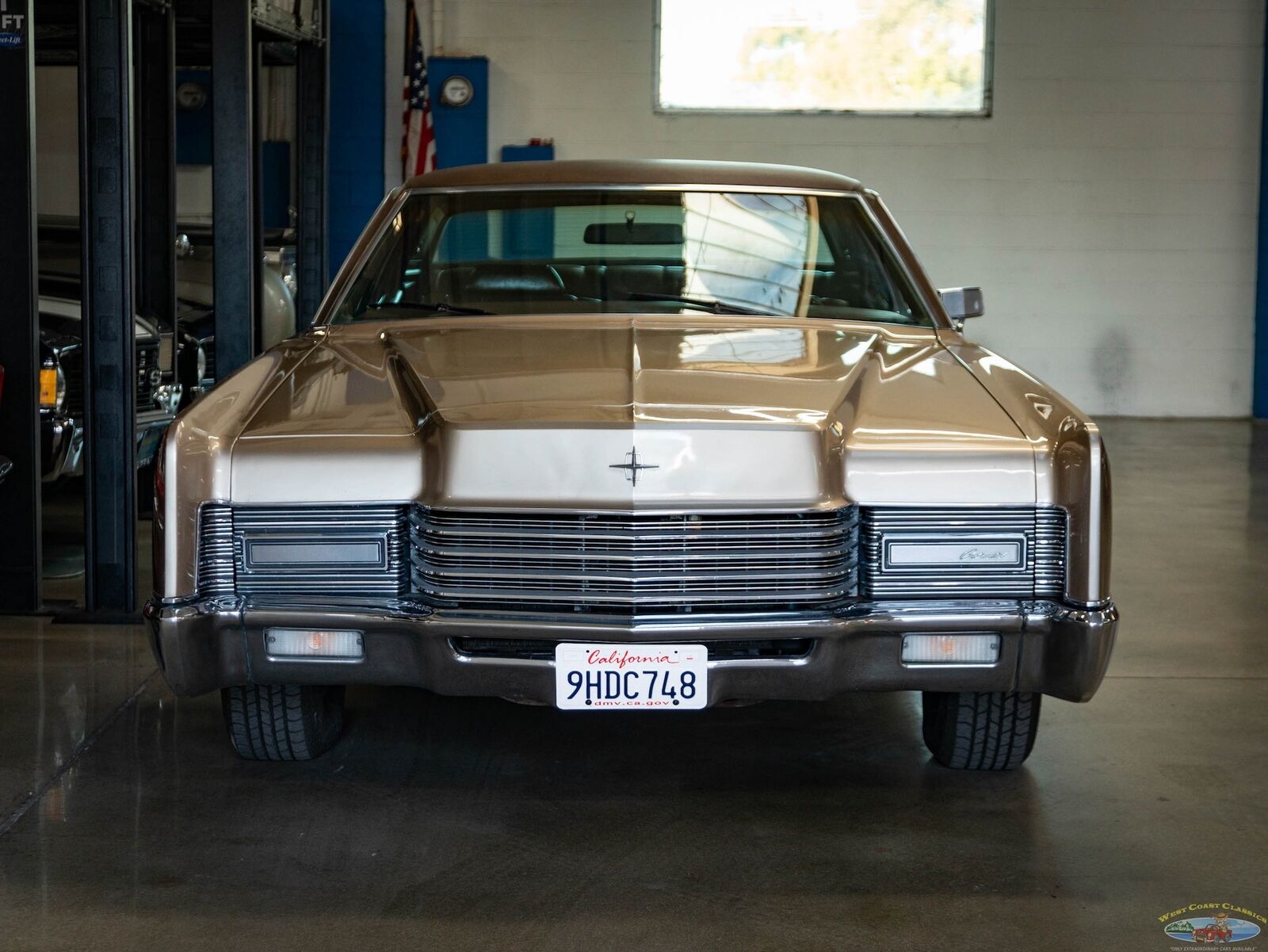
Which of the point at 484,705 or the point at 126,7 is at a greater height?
the point at 126,7

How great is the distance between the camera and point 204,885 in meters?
2.84

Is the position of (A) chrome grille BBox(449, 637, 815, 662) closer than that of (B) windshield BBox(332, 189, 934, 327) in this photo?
Yes

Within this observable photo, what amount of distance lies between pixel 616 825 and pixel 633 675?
484 millimetres

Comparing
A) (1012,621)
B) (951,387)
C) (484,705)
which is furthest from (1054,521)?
(484,705)

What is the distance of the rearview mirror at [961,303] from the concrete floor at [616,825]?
1.15 m

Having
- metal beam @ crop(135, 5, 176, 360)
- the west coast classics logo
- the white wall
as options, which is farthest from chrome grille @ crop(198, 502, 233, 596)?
the white wall

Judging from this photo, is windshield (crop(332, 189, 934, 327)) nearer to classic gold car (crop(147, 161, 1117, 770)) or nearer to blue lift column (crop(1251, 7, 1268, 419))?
classic gold car (crop(147, 161, 1117, 770))

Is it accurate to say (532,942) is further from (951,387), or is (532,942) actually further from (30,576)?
(30,576)

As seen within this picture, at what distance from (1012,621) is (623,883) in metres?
0.92

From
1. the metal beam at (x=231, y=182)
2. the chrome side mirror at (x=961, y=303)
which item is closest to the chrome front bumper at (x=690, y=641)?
the chrome side mirror at (x=961, y=303)

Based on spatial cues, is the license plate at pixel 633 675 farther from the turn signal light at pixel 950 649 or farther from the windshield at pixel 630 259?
the windshield at pixel 630 259

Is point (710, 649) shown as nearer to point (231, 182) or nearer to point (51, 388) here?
point (51, 388)

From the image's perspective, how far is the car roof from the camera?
4.24 metres

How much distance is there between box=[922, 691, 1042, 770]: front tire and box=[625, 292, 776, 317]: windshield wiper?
1.13 metres
